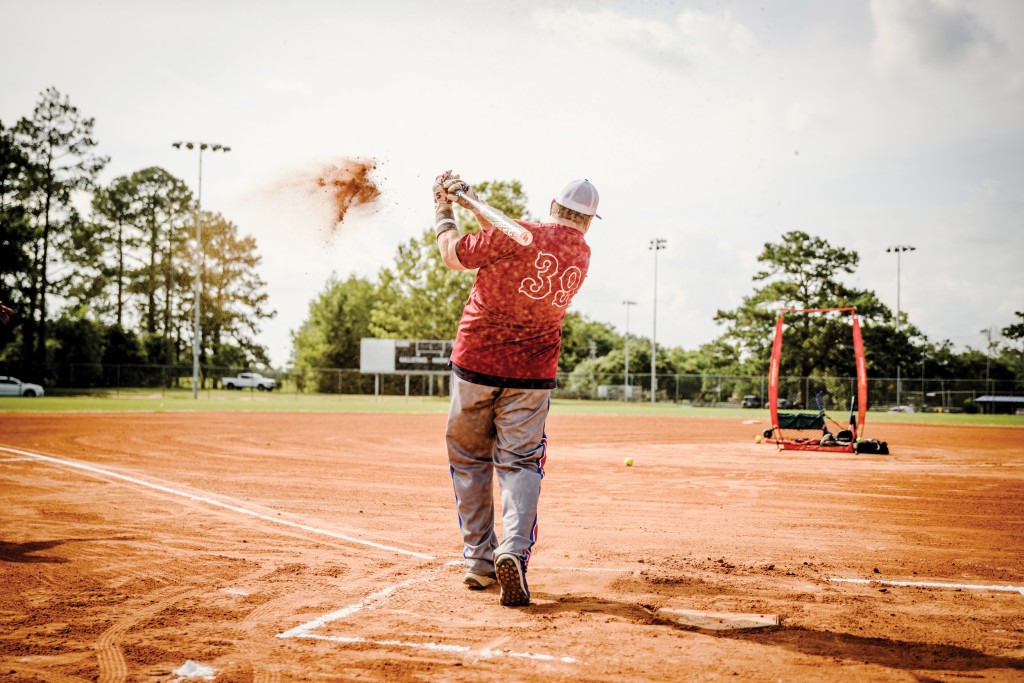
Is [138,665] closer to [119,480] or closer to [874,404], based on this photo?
[119,480]

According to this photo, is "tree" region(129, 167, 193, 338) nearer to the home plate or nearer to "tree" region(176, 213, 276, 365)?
"tree" region(176, 213, 276, 365)

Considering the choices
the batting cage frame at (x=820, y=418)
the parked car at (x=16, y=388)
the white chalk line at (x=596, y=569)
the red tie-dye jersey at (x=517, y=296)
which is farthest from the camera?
the parked car at (x=16, y=388)

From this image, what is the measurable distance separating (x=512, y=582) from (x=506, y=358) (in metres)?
1.26

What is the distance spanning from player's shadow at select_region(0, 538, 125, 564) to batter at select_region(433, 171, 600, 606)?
9.04 feet

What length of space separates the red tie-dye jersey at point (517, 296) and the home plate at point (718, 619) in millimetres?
1507

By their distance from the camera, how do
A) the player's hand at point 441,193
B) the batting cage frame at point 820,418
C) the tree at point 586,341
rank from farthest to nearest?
the tree at point 586,341, the batting cage frame at point 820,418, the player's hand at point 441,193

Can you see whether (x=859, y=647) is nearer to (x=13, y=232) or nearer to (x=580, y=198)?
(x=580, y=198)

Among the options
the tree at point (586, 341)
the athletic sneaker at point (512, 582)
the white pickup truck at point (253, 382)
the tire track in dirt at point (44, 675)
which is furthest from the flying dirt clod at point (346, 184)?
the tree at point (586, 341)

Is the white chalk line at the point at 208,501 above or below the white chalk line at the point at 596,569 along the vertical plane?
below

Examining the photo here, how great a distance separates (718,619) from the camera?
155 inches

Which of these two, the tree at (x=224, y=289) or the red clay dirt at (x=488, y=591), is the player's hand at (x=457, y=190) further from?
the tree at (x=224, y=289)

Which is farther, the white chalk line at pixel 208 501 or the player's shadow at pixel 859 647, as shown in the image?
the white chalk line at pixel 208 501

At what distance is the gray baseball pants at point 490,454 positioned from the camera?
14.9ft

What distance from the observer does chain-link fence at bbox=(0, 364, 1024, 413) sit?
50.7 meters
